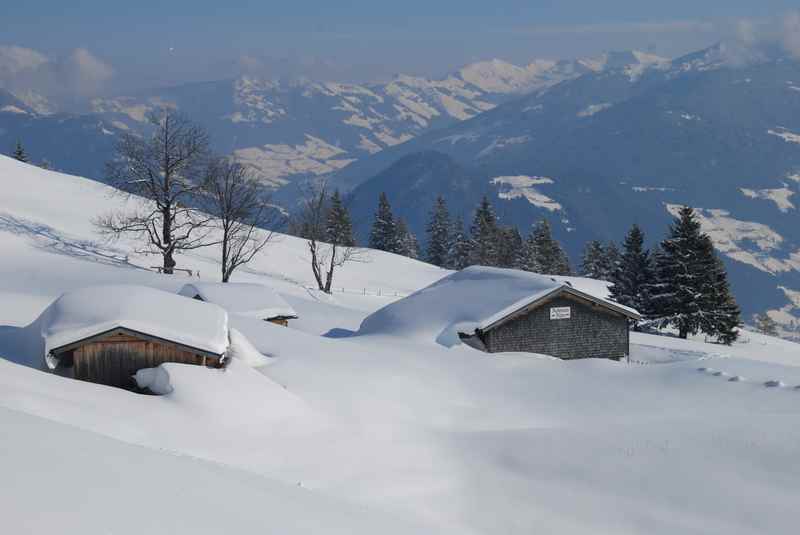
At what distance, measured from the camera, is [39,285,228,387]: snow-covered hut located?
19.2m

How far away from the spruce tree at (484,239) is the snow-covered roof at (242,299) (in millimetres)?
60174

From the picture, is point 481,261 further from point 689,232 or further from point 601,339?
point 601,339

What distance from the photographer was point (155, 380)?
18953mm

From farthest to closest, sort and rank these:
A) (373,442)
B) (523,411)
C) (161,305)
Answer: (523,411) → (161,305) → (373,442)

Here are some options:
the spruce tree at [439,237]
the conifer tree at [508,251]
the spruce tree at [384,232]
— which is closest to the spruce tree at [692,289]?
the conifer tree at [508,251]

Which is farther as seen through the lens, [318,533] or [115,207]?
[115,207]

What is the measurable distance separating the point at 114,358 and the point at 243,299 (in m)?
14.7

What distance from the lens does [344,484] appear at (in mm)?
16234

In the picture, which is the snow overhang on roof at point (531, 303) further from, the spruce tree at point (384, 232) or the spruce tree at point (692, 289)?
the spruce tree at point (384, 232)

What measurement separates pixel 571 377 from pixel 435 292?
10.9m

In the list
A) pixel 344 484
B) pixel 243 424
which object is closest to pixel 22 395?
pixel 243 424

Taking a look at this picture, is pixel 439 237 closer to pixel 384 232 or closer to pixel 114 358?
pixel 384 232

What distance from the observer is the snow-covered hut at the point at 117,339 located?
19219 mm

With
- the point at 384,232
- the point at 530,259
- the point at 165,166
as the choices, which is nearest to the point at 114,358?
the point at 165,166
